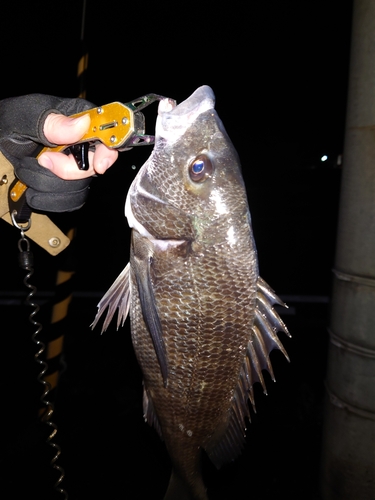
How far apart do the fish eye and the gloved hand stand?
373mm

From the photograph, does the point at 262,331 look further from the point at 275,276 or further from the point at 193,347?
the point at 275,276

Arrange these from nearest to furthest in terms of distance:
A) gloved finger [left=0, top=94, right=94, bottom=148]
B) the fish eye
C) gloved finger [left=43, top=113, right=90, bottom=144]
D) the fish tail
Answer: gloved finger [left=43, top=113, right=90, bottom=144]
gloved finger [left=0, top=94, right=94, bottom=148]
the fish eye
the fish tail

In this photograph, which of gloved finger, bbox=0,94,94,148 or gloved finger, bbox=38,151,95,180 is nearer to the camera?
gloved finger, bbox=0,94,94,148

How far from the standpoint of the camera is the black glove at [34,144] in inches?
71.6

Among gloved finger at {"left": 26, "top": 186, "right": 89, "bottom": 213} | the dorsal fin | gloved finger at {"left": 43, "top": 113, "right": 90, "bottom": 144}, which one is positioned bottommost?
the dorsal fin

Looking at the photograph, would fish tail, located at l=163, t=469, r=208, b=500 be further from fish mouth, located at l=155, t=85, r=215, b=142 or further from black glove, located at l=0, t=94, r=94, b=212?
fish mouth, located at l=155, t=85, r=215, b=142

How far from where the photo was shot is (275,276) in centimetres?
1258

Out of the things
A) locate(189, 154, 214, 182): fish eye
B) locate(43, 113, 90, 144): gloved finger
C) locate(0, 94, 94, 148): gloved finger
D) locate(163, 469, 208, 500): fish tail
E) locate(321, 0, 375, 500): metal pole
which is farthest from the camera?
locate(321, 0, 375, 500): metal pole

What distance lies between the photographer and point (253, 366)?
199 centimetres

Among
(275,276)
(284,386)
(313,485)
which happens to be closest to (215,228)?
(313,485)

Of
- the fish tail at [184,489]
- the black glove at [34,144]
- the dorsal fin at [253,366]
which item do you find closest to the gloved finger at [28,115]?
the black glove at [34,144]

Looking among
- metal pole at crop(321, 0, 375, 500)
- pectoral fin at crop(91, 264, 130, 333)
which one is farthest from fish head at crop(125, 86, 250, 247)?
metal pole at crop(321, 0, 375, 500)

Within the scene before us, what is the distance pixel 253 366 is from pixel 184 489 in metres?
0.74

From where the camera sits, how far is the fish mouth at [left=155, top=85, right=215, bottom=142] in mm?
1817
